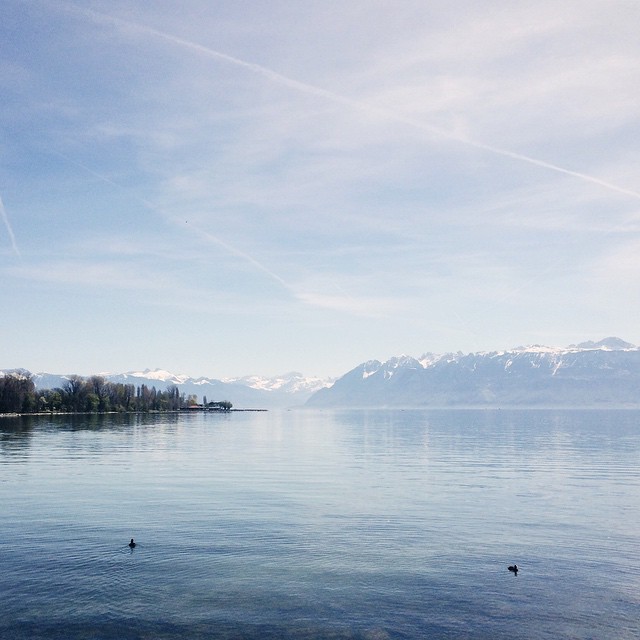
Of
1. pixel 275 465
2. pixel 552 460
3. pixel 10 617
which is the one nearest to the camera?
pixel 10 617

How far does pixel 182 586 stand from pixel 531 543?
2544cm

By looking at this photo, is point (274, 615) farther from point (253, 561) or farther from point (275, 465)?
point (275, 465)

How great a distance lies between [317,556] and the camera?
40.0 metres

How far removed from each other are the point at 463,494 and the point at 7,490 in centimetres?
4968

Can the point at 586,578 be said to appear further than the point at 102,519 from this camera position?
No

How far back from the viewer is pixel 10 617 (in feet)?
94.1

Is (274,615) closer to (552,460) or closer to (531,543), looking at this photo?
(531,543)

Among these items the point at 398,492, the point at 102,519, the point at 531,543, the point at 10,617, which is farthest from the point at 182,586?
the point at 398,492

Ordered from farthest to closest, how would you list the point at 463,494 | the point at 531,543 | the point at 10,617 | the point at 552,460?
the point at 552,460
the point at 463,494
the point at 531,543
the point at 10,617

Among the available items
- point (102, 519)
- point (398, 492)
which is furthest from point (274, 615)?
point (398, 492)

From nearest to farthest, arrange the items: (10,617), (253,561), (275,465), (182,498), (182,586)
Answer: (10,617)
(182,586)
(253,561)
(182,498)
(275,465)

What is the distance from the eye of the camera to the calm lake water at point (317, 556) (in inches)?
1133

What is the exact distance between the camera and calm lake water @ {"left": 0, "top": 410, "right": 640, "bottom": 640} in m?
28.8

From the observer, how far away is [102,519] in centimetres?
5091
